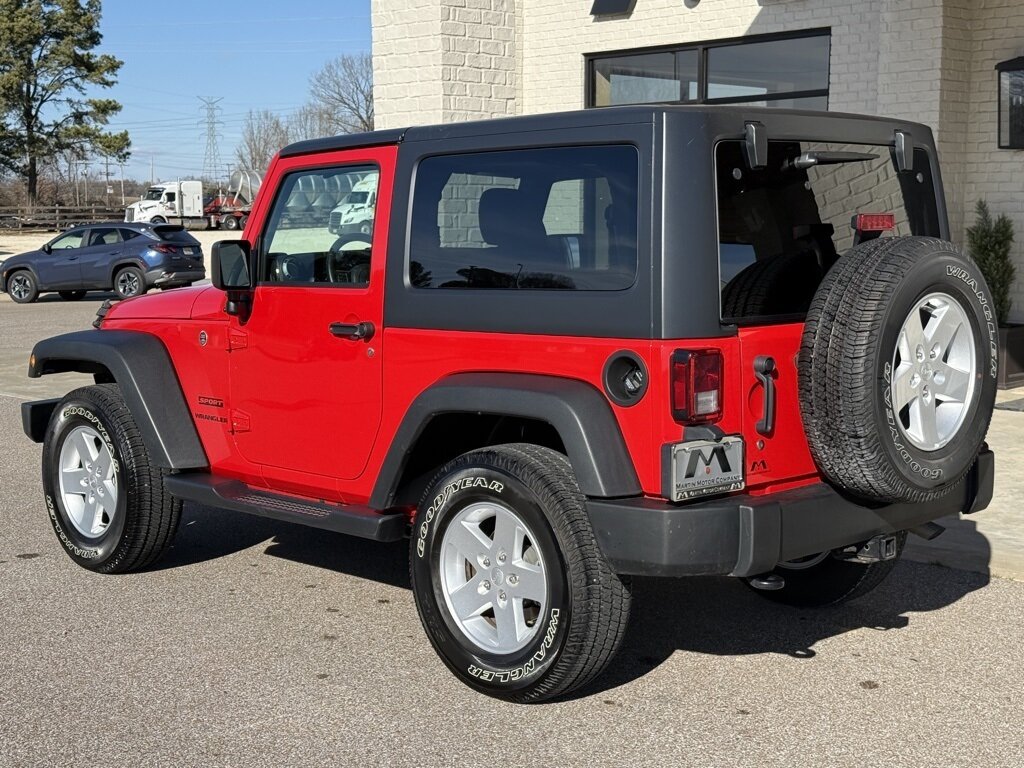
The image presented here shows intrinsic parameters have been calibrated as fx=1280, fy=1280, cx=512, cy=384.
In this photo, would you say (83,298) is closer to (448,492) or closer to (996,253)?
(996,253)

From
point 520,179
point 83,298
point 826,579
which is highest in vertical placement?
point 520,179

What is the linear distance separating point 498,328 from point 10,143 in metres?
56.2

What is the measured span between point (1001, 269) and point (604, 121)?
7940 mm

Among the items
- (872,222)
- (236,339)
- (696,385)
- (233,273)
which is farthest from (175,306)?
(872,222)

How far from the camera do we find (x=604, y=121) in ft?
13.7

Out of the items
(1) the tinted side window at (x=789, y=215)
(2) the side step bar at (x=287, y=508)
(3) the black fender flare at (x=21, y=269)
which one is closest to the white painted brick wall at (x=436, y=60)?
(2) the side step bar at (x=287, y=508)

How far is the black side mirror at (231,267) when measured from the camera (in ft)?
17.2

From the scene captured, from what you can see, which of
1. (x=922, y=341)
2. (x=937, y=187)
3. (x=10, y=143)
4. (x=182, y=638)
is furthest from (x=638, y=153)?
(x=10, y=143)

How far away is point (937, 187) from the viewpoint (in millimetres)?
5008

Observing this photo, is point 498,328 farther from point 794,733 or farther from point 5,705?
point 5,705

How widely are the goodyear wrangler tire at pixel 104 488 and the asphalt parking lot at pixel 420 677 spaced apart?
165 mm

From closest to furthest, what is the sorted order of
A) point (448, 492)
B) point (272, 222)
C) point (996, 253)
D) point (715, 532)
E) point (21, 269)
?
point (715, 532) < point (448, 492) < point (272, 222) < point (996, 253) < point (21, 269)

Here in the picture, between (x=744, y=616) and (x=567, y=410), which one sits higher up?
(x=567, y=410)

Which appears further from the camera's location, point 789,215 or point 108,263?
point 108,263
